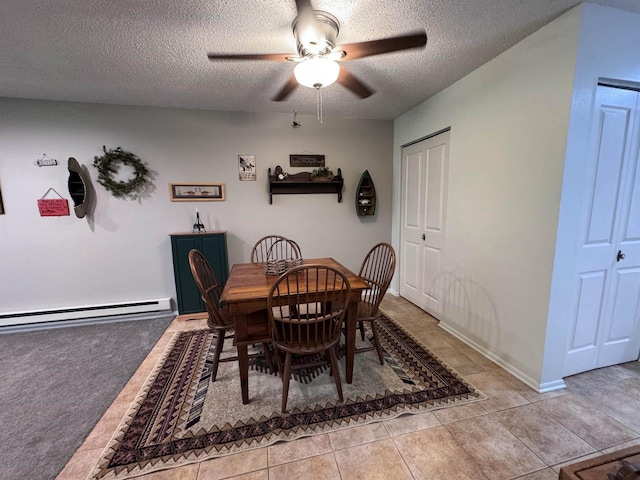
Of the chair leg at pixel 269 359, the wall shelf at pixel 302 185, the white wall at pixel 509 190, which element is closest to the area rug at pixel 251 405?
the chair leg at pixel 269 359

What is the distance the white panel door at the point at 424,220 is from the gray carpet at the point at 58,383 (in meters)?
3.00

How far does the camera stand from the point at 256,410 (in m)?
1.67

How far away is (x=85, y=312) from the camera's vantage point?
2.98 meters

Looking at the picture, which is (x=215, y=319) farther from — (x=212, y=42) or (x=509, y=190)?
(x=509, y=190)

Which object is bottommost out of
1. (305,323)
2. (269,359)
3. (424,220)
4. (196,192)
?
(269,359)

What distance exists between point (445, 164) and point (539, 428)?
2.22 m

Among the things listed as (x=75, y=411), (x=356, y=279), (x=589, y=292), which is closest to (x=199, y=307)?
(x=75, y=411)

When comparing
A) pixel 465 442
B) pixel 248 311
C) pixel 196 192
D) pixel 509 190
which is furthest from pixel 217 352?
pixel 509 190

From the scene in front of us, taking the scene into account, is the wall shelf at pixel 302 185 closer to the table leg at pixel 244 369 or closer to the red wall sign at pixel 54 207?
the table leg at pixel 244 369

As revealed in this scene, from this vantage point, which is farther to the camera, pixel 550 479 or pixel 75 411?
pixel 75 411

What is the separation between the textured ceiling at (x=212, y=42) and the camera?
150 cm

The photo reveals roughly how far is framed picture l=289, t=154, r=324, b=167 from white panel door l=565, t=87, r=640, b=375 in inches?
98.1

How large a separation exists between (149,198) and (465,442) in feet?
11.9

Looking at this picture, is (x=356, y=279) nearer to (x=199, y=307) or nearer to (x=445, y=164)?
(x=445, y=164)
